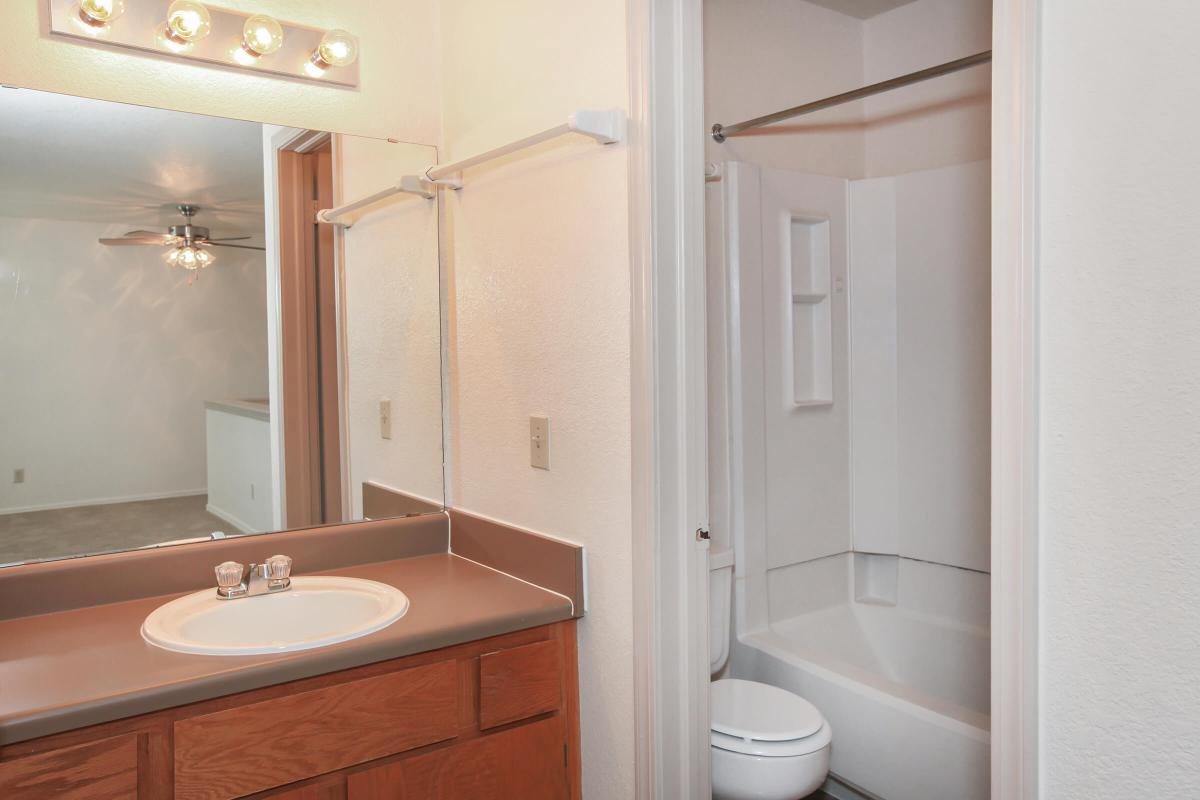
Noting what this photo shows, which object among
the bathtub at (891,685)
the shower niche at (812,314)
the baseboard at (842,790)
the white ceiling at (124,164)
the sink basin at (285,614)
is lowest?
the baseboard at (842,790)

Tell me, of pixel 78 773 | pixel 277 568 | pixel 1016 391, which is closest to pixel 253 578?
pixel 277 568

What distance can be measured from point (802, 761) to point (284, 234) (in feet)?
5.48

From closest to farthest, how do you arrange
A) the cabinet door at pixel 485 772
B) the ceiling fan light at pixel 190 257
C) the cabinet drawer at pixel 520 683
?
the cabinet door at pixel 485 772 → the cabinet drawer at pixel 520 683 → the ceiling fan light at pixel 190 257

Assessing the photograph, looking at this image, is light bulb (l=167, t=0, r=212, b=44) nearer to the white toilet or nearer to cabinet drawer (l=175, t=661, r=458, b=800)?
cabinet drawer (l=175, t=661, r=458, b=800)

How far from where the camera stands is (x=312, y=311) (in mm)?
2020

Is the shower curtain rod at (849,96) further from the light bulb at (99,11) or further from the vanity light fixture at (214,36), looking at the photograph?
the light bulb at (99,11)

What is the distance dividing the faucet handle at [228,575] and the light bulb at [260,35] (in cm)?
110

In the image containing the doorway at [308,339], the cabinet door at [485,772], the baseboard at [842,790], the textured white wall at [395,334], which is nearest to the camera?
the cabinet door at [485,772]

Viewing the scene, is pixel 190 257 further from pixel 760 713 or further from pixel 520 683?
pixel 760 713

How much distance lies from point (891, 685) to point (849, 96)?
5.09 ft

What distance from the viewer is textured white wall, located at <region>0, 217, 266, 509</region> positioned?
1682mm

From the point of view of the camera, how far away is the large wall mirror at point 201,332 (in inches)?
66.7

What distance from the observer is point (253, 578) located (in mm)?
1779

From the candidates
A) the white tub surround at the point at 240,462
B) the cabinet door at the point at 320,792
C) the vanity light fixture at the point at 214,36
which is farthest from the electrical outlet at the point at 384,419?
the cabinet door at the point at 320,792
